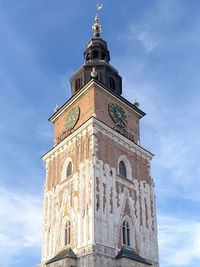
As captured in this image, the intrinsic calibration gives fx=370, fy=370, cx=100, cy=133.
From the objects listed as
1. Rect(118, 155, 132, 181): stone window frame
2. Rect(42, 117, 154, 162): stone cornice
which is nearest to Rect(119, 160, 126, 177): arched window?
Rect(118, 155, 132, 181): stone window frame

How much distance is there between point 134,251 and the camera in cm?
2928

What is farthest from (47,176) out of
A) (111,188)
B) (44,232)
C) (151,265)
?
(151,265)

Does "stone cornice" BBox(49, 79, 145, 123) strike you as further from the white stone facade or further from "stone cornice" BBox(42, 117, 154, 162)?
the white stone facade

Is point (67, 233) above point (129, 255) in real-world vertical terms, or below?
above

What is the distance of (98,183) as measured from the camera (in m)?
29.2

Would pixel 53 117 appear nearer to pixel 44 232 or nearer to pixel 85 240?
pixel 44 232

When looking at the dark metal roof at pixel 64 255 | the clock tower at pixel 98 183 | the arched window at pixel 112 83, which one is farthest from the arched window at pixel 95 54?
the dark metal roof at pixel 64 255

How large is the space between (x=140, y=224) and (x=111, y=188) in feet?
13.8

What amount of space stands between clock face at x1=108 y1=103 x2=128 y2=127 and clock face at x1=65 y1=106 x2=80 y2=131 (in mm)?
3193

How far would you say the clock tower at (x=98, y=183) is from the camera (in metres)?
27.4

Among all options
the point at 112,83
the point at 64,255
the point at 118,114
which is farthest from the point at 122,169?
the point at 112,83

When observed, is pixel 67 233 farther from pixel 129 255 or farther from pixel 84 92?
pixel 84 92

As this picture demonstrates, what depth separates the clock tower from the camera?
89.9ft

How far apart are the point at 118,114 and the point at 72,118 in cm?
446
